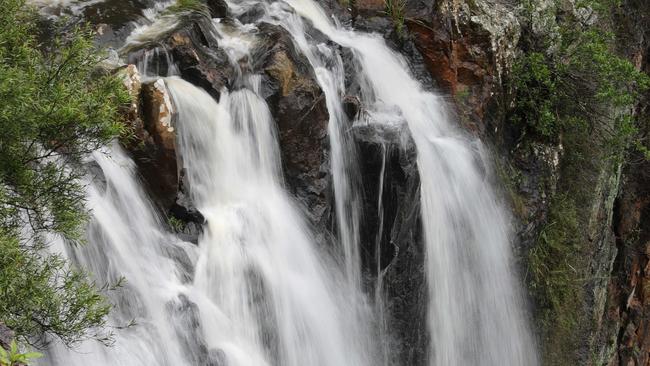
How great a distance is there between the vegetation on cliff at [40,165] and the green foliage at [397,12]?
672 centimetres

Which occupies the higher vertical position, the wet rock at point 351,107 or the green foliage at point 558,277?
the wet rock at point 351,107

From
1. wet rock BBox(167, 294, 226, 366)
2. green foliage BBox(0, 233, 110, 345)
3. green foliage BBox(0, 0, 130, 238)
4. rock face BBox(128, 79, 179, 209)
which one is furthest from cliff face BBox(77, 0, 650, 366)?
green foliage BBox(0, 233, 110, 345)

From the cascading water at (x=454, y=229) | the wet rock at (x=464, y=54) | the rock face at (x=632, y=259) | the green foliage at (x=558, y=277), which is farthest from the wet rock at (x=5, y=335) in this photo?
the rock face at (x=632, y=259)

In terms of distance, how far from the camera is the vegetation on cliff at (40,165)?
4.36m

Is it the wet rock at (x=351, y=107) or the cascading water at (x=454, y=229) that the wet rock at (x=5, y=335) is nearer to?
the wet rock at (x=351, y=107)

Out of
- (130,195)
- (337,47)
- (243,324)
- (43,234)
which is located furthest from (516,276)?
(43,234)

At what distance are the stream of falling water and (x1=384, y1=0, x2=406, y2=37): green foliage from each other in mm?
334

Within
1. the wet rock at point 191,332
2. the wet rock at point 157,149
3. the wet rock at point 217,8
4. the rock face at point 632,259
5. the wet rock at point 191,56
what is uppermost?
the wet rock at point 217,8

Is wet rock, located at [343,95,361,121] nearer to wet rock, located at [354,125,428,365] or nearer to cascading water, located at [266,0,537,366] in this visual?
wet rock, located at [354,125,428,365]

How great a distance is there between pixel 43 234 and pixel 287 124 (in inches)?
141

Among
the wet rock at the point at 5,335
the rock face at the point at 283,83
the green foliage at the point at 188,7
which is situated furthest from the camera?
the green foliage at the point at 188,7

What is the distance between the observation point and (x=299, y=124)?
8547mm

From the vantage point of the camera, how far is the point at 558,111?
12055 mm

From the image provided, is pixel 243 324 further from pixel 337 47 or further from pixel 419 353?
pixel 337 47
